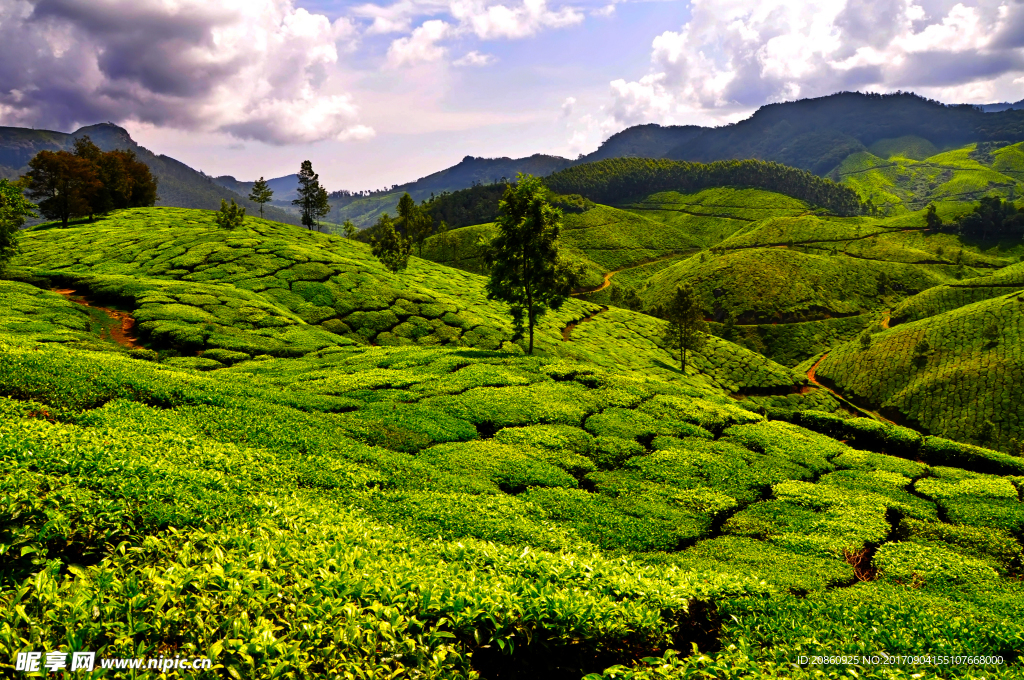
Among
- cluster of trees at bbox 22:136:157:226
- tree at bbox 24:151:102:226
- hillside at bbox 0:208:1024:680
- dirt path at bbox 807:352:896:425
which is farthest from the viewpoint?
dirt path at bbox 807:352:896:425

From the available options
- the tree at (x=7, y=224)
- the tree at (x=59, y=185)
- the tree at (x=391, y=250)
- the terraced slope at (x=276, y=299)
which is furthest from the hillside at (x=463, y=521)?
the tree at (x=59, y=185)

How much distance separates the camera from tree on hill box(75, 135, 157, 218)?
105 m

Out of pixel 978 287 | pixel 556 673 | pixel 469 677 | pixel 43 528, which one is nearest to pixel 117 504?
pixel 43 528

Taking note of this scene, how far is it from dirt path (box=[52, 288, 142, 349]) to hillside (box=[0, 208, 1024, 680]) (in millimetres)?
436

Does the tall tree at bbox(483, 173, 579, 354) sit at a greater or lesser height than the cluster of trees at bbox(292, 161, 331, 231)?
lesser

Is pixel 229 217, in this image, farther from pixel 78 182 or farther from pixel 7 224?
pixel 7 224

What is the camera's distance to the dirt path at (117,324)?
3362 centimetres

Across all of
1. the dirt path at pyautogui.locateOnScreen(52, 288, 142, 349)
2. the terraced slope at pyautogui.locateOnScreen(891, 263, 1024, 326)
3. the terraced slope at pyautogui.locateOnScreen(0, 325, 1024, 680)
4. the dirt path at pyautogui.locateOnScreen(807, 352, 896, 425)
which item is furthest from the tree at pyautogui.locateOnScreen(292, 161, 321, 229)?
the terraced slope at pyautogui.locateOnScreen(891, 263, 1024, 326)

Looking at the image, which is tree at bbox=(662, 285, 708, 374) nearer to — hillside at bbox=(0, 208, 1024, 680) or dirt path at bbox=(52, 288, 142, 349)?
hillside at bbox=(0, 208, 1024, 680)

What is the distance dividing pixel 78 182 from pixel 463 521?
12439cm

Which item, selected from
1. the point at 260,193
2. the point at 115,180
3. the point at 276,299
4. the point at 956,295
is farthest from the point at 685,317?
the point at 956,295

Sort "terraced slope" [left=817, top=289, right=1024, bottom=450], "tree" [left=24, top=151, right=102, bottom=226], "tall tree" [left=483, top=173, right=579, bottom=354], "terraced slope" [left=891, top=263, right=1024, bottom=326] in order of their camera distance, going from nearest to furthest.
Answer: "tall tree" [left=483, top=173, right=579, bottom=354], "tree" [left=24, top=151, right=102, bottom=226], "terraced slope" [left=817, top=289, right=1024, bottom=450], "terraced slope" [left=891, top=263, right=1024, bottom=326]

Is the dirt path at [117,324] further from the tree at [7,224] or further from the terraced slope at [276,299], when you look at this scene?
the tree at [7,224]

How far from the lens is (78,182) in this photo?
96750 millimetres
